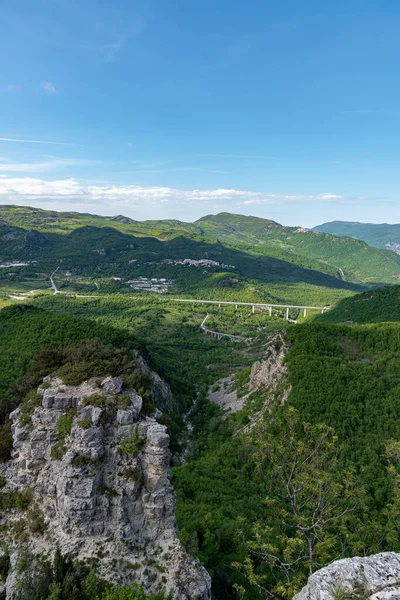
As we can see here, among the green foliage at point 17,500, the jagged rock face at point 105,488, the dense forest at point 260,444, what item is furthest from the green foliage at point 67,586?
the green foliage at point 17,500

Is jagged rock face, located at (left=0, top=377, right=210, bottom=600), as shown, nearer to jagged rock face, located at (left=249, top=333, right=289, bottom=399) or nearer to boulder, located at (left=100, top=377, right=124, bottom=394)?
boulder, located at (left=100, top=377, right=124, bottom=394)

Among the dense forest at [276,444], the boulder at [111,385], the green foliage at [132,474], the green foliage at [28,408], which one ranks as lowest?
the dense forest at [276,444]

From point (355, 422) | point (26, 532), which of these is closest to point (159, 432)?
point (26, 532)

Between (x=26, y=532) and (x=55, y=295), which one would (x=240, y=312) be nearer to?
(x=55, y=295)

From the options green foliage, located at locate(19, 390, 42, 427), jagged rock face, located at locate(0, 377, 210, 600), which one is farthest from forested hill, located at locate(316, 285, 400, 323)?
green foliage, located at locate(19, 390, 42, 427)

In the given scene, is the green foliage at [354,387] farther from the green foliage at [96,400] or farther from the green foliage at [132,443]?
the green foliage at [96,400]

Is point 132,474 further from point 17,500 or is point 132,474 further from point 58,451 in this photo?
point 17,500

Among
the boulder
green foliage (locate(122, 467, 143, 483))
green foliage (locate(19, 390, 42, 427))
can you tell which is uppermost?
the boulder
